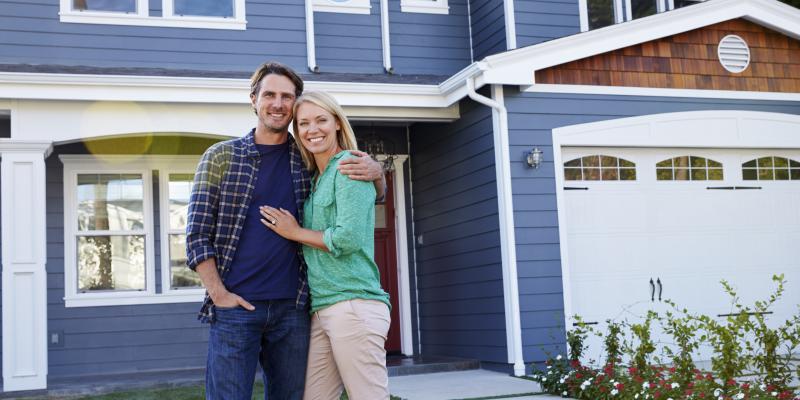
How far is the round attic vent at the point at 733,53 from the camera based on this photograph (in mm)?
8781

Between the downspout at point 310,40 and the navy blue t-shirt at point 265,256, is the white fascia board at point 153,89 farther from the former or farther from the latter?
the navy blue t-shirt at point 265,256

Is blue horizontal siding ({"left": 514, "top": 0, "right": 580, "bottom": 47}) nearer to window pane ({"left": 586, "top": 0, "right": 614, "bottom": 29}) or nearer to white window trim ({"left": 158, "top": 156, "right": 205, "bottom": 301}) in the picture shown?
window pane ({"left": 586, "top": 0, "right": 614, "bottom": 29})

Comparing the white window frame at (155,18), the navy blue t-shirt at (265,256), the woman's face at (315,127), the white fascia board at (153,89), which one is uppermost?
the white window frame at (155,18)

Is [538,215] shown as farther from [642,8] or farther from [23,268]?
[23,268]

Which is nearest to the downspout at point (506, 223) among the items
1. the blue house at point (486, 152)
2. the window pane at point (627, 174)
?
the blue house at point (486, 152)

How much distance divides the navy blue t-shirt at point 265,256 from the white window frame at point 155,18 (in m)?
6.29

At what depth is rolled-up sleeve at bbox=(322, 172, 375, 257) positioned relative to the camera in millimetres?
2727

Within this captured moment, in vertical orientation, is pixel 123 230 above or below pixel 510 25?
below

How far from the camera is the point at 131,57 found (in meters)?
8.55

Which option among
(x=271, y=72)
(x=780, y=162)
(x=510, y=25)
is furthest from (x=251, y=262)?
(x=780, y=162)

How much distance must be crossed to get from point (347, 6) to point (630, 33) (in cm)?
317

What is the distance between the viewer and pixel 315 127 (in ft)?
9.39

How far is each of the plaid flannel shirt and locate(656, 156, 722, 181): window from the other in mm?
6504

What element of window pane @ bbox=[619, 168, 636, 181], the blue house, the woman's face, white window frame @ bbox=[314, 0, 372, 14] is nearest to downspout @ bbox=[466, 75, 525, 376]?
the blue house
